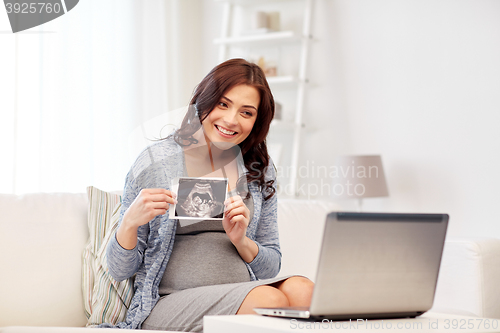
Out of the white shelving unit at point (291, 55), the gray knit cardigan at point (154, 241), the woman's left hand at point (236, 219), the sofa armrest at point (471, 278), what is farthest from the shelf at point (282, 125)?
the woman's left hand at point (236, 219)

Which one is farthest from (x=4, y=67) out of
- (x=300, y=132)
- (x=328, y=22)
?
(x=328, y=22)

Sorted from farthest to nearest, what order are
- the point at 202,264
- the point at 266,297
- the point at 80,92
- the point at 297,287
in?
the point at 80,92 → the point at 202,264 → the point at 297,287 → the point at 266,297

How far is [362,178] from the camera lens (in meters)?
3.02

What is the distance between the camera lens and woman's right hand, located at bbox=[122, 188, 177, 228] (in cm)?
121

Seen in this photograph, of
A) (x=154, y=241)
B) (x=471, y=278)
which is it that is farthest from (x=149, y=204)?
(x=471, y=278)

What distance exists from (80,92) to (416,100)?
2.05 metres

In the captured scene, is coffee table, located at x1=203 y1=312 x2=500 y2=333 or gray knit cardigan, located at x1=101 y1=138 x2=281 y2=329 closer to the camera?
coffee table, located at x1=203 y1=312 x2=500 y2=333

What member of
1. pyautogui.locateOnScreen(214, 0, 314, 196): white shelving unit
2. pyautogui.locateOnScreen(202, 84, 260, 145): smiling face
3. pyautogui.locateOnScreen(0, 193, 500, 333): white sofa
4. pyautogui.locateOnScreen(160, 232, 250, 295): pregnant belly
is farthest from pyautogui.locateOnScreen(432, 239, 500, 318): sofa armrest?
pyautogui.locateOnScreen(214, 0, 314, 196): white shelving unit

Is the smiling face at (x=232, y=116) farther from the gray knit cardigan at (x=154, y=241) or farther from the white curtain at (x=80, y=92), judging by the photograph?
the white curtain at (x=80, y=92)

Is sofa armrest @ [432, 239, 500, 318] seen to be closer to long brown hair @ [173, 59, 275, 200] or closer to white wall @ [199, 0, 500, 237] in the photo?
long brown hair @ [173, 59, 275, 200]

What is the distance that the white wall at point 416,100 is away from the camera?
2980 mm

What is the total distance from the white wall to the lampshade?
0.24 meters

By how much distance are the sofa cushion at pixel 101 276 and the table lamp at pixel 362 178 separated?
1778mm

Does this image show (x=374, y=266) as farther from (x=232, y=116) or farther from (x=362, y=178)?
(x=362, y=178)
